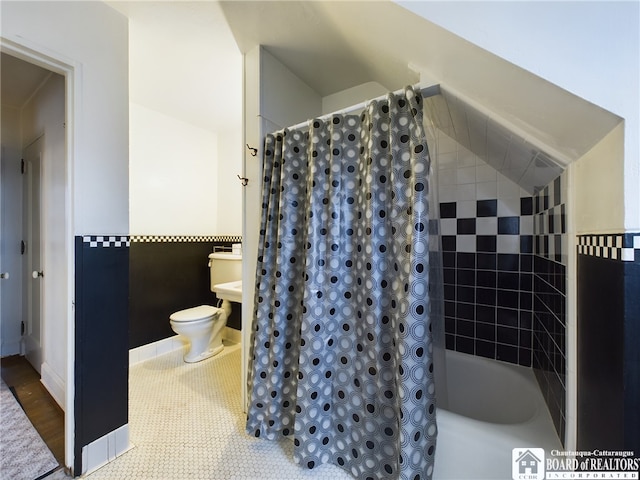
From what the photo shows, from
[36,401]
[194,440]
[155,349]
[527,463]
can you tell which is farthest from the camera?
[155,349]

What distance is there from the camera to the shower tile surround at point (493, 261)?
1312 millimetres

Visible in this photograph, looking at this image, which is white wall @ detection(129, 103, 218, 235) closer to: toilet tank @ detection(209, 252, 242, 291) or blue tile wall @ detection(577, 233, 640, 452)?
toilet tank @ detection(209, 252, 242, 291)

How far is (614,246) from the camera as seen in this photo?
59 centimetres

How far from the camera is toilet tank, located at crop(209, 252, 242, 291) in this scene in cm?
247

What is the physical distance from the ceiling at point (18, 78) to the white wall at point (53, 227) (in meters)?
0.05

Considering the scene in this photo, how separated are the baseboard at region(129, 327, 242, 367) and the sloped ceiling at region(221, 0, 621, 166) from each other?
8.38 ft

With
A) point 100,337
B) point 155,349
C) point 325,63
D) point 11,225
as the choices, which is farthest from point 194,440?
point 11,225

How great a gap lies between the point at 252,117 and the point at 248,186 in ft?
1.40

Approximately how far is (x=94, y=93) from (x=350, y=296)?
1611mm

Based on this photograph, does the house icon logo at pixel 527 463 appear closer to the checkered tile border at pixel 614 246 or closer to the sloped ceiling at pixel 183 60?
the checkered tile border at pixel 614 246

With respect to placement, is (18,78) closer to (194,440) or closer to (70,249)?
(70,249)

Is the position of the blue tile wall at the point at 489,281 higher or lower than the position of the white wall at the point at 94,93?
lower

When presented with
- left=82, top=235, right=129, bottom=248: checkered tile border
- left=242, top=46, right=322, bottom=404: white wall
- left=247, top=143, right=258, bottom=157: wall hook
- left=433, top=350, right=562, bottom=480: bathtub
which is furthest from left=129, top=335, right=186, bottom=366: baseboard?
left=433, top=350, right=562, bottom=480: bathtub

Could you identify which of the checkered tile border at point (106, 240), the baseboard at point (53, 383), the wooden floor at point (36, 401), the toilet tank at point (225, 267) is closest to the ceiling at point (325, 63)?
the checkered tile border at point (106, 240)
